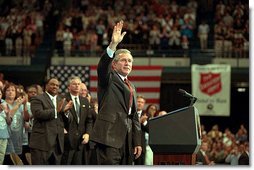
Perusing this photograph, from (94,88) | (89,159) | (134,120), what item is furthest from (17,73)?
(134,120)

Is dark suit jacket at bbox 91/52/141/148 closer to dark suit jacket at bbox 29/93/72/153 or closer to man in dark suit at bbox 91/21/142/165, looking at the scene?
man in dark suit at bbox 91/21/142/165

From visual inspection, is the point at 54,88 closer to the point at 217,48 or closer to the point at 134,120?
the point at 134,120

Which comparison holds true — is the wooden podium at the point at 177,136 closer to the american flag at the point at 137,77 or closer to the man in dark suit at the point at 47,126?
the man in dark suit at the point at 47,126

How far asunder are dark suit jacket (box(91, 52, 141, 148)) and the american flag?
35.4ft

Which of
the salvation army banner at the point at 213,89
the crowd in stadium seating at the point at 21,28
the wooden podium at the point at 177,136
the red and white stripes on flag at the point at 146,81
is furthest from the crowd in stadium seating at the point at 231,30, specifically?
the wooden podium at the point at 177,136

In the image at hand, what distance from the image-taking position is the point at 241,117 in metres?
19.7

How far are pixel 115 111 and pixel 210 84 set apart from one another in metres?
11.3

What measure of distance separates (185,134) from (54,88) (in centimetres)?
291

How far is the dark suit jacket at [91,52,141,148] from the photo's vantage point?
6.06 metres

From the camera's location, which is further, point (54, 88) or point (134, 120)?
point (54, 88)

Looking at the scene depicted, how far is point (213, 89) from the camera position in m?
17.3

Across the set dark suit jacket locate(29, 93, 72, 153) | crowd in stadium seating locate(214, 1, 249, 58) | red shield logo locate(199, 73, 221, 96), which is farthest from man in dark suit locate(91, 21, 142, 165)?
crowd in stadium seating locate(214, 1, 249, 58)

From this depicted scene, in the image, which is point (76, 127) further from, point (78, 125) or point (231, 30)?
point (231, 30)

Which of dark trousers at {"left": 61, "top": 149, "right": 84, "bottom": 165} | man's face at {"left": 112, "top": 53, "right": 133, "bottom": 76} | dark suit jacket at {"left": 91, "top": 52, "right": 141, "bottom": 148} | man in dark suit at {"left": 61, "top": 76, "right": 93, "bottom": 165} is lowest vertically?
dark trousers at {"left": 61, "top": 149, "right": 84, "bottom": 165}
